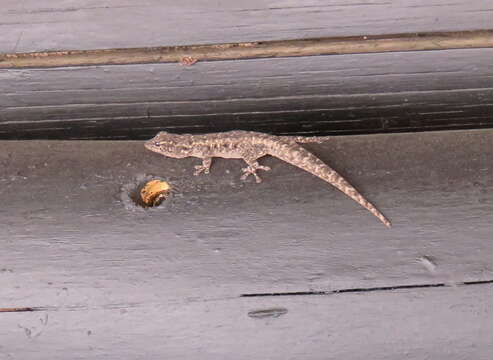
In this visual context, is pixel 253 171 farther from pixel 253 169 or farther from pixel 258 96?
pixel 258 96

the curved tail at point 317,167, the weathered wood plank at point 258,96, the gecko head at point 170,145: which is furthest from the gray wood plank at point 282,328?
the weathered wood plank at point 258,96

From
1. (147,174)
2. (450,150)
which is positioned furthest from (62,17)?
(450,150)

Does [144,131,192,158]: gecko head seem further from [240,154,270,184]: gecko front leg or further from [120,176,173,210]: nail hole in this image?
[240,154,270,184]: gecko front leg

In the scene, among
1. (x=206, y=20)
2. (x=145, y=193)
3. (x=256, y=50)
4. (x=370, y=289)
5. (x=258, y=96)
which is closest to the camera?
(x=370, y=289)

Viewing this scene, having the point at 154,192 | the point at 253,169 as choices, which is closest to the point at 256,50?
the point at 253,169

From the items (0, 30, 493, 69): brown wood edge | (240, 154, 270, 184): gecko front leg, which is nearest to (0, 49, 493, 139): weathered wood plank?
(0, 30, 493, 69): brown wood edge

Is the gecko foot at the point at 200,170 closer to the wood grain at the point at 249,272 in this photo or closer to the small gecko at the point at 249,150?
the small gecko at the point at 249,150

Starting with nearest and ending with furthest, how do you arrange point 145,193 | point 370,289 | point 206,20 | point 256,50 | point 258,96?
point 370,289, point 145,193, point 206,20, point 256,50, point 258,96
